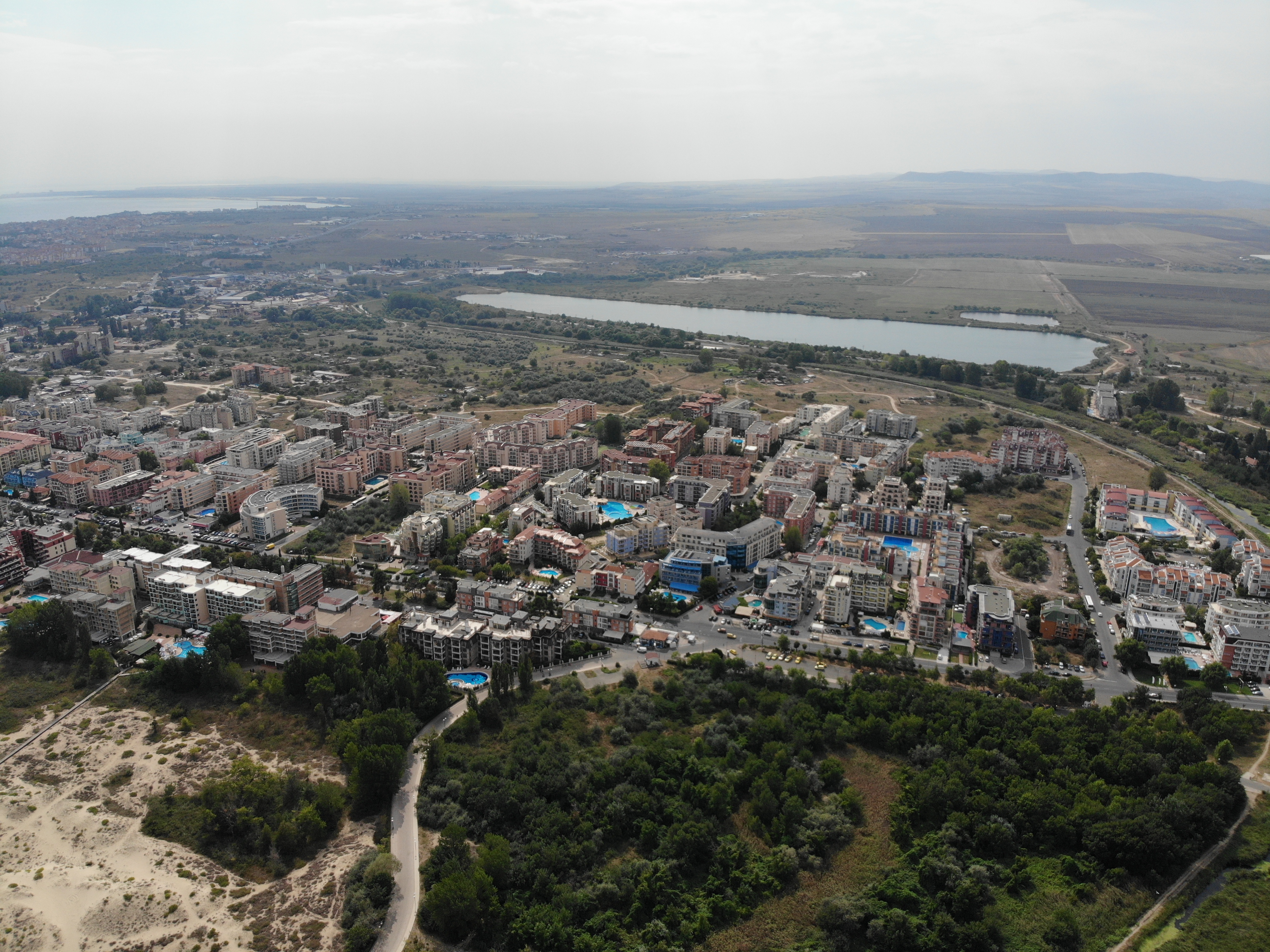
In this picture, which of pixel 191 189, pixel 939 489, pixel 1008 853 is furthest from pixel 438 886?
pixel 191 189

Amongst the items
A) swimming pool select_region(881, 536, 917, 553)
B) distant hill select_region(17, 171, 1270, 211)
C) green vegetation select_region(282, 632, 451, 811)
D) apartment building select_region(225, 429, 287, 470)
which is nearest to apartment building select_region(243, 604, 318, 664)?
green vegetation select_region(282, 632, 451, 811)

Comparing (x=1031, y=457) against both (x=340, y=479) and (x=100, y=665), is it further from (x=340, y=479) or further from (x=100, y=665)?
(x=100, y=665)

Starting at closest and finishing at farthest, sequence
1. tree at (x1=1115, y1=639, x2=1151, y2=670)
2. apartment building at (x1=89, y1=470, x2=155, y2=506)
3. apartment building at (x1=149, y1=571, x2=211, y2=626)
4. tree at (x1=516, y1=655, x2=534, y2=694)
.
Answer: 1. tree at (x1=516, y1=655, x2=534, y2=694)
2. tree at (x1=1115, y1=639, x2=1151, y2=670)
3. apartment building at (x1=149, y1=571, x2=211, y2=626)
4. apartment building at (x1=89, y1=470, x2=155, y2=506)

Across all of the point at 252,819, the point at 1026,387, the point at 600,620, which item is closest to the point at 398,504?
the point at 600,620

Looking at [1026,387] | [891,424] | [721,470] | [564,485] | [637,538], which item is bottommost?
[637,538]

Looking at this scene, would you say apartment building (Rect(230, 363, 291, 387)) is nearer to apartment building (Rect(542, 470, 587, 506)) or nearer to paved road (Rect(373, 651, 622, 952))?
apartment building (Rect(542, 470, 587, 506))
